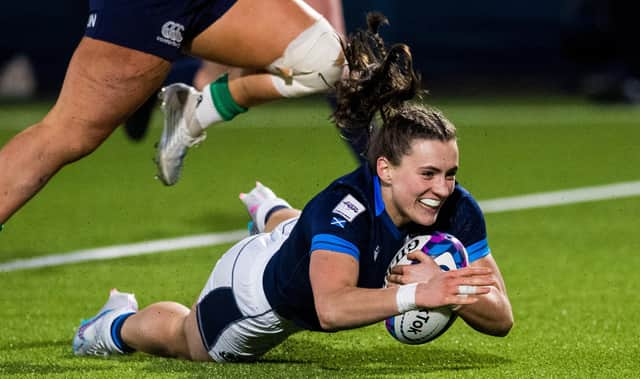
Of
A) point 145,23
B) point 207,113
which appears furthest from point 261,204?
point 145,23

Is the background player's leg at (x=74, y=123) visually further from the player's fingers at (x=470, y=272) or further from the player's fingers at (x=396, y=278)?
the player's fingers at (x=470, y=272)

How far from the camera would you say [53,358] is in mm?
5000

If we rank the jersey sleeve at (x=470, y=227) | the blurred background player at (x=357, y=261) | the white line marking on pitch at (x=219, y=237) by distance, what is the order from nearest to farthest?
1. the blurred background player at (x=357, y=261)
2. the jersey sleeve at (x=470, y=227)
3. the white line marking on pitch at (x=219, y=237)

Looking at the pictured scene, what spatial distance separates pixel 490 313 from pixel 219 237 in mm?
3844

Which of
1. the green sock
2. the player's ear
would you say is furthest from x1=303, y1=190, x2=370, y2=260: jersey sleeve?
the green sock

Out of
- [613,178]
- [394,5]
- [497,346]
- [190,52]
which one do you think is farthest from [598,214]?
[394,5]

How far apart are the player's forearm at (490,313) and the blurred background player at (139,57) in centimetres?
123

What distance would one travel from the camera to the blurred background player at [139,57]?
464 centimetres

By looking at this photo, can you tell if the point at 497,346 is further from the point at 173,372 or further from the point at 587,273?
the point at 587,273

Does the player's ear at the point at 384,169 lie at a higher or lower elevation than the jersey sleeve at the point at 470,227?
higher

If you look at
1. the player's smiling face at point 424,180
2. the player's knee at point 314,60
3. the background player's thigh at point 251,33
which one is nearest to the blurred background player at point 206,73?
the player's knee at point 314,60

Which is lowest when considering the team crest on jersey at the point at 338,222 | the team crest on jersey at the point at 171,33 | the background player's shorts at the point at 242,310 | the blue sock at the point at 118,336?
the blue sock at the point at 118,336

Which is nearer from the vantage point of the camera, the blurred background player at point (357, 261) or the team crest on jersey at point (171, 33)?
the blurred background player at point (357, 261)

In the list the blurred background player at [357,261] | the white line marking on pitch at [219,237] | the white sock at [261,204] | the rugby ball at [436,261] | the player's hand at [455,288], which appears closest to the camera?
the player's hand at [455,288]
